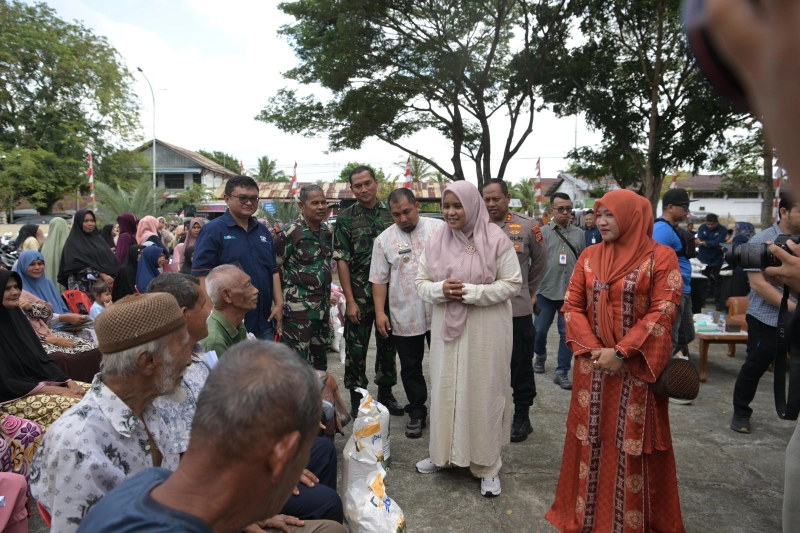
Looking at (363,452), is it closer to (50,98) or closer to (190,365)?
(190,365)

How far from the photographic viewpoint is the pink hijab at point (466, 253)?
3336 millimetres

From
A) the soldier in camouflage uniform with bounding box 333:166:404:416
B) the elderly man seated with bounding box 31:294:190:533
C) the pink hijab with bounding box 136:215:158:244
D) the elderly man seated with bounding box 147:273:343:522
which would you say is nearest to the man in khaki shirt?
the soldier in camouflage uniform with bounding box 333:166:404:416

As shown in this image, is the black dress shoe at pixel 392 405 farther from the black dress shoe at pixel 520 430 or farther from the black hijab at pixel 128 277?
the black hijab at pixel 128 277

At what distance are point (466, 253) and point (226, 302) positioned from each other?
1478 millimetres

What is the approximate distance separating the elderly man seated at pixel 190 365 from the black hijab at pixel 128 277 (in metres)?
4.59

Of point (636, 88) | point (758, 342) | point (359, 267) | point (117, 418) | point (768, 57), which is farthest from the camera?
point (636, 88)

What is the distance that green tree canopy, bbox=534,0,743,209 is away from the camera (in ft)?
36.2

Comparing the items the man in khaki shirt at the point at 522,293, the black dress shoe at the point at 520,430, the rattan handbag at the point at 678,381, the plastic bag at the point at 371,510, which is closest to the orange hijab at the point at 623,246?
the rattan handbag at the point at 678,381

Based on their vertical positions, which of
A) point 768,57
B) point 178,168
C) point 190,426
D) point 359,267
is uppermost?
point 178,168

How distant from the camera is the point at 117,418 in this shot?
5.69ft

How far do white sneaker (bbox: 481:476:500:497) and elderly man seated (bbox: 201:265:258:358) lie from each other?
1698 millimetres

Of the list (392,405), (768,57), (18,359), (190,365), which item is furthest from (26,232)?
(768,57)

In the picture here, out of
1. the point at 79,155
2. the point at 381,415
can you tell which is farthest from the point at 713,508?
the point at 79,155

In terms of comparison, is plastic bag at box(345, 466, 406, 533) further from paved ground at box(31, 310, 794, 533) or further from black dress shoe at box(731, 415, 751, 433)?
black dress shoe at box(731, 415, 751, 433)
